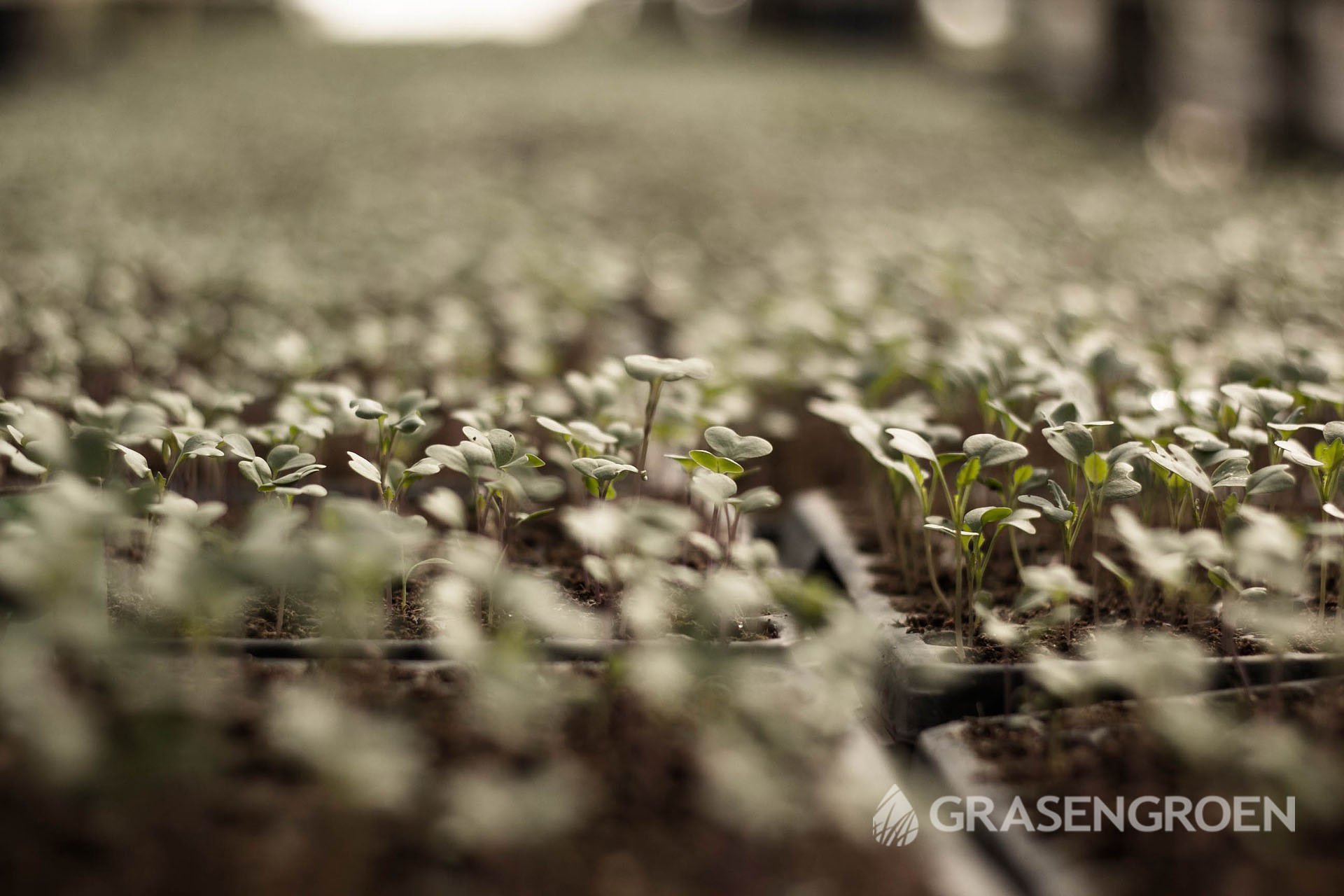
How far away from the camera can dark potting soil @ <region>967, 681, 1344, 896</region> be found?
117 centimetres

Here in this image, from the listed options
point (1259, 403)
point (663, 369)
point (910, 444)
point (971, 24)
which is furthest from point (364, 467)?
point (971, 24)

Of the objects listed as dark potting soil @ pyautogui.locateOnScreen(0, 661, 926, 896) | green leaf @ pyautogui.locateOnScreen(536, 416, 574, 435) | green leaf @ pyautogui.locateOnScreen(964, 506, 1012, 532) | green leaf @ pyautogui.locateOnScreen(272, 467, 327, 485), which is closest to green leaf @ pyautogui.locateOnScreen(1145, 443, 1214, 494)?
green leaf @ pyautogui.locateOnScreen(964, 506, 1012, 532)

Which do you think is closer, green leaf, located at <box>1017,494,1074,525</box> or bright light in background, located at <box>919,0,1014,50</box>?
green leaf, located at <box>1017,494,1074,525</box>

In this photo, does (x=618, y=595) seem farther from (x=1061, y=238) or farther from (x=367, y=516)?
(x=1061, y=238)

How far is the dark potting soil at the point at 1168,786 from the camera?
46.3 inches

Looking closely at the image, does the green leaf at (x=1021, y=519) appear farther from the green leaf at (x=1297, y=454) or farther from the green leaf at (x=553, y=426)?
the green leaf at (x=553, y=426)

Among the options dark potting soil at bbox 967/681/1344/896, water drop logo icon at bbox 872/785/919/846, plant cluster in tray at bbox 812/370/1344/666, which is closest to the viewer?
dark potting soil at bbox 967/681/1344/896

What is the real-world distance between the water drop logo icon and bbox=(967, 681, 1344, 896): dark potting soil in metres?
0.13

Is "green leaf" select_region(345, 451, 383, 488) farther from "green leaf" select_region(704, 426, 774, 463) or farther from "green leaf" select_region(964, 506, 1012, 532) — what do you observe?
"green leaf" select_region(964, 506, 1012, 532)

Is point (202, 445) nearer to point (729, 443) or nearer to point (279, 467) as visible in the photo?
point (279, 467)

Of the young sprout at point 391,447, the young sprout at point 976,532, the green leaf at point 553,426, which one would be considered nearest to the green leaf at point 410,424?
the young sprout at point 391,447

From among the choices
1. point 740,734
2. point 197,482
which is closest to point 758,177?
point 197,482

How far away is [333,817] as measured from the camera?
1154 millimetres

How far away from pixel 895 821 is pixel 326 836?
2.50 ft
